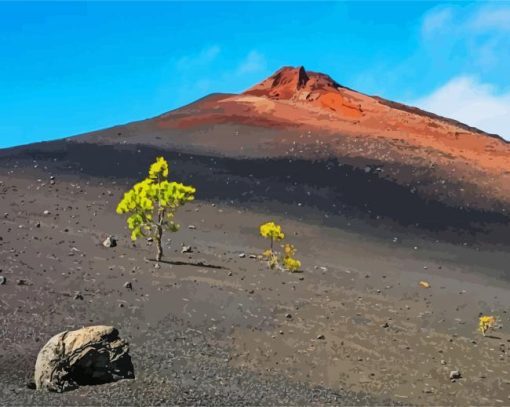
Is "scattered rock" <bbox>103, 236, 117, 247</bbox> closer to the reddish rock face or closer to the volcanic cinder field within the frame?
the volcanic cinder field

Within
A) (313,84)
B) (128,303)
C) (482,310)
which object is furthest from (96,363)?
(313,84)

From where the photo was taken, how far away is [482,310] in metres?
16.6

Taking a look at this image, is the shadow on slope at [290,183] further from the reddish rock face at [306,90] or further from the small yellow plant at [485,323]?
the reddish rock face at [306,90]

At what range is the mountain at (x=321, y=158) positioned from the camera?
90.8 ft

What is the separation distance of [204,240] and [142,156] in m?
10.5

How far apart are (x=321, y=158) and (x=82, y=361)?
2409 centimetres

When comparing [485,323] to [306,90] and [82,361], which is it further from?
[306,90]

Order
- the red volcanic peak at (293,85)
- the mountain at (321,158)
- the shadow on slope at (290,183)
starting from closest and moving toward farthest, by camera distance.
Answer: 1. the shadow on slope at (290,183)
2. the mountain at (321,158)
3. the red volcanic peak at (293,85)

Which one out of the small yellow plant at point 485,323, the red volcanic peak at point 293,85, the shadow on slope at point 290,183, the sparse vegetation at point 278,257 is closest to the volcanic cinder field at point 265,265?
the shadow on slope at point 290,183

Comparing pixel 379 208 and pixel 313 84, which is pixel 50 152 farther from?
pixel 313 84

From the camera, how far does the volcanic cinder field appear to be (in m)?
10.3

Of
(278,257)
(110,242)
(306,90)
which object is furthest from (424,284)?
(306,90)

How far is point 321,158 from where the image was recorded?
3156cm

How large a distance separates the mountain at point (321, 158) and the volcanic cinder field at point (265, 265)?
0.41ft
